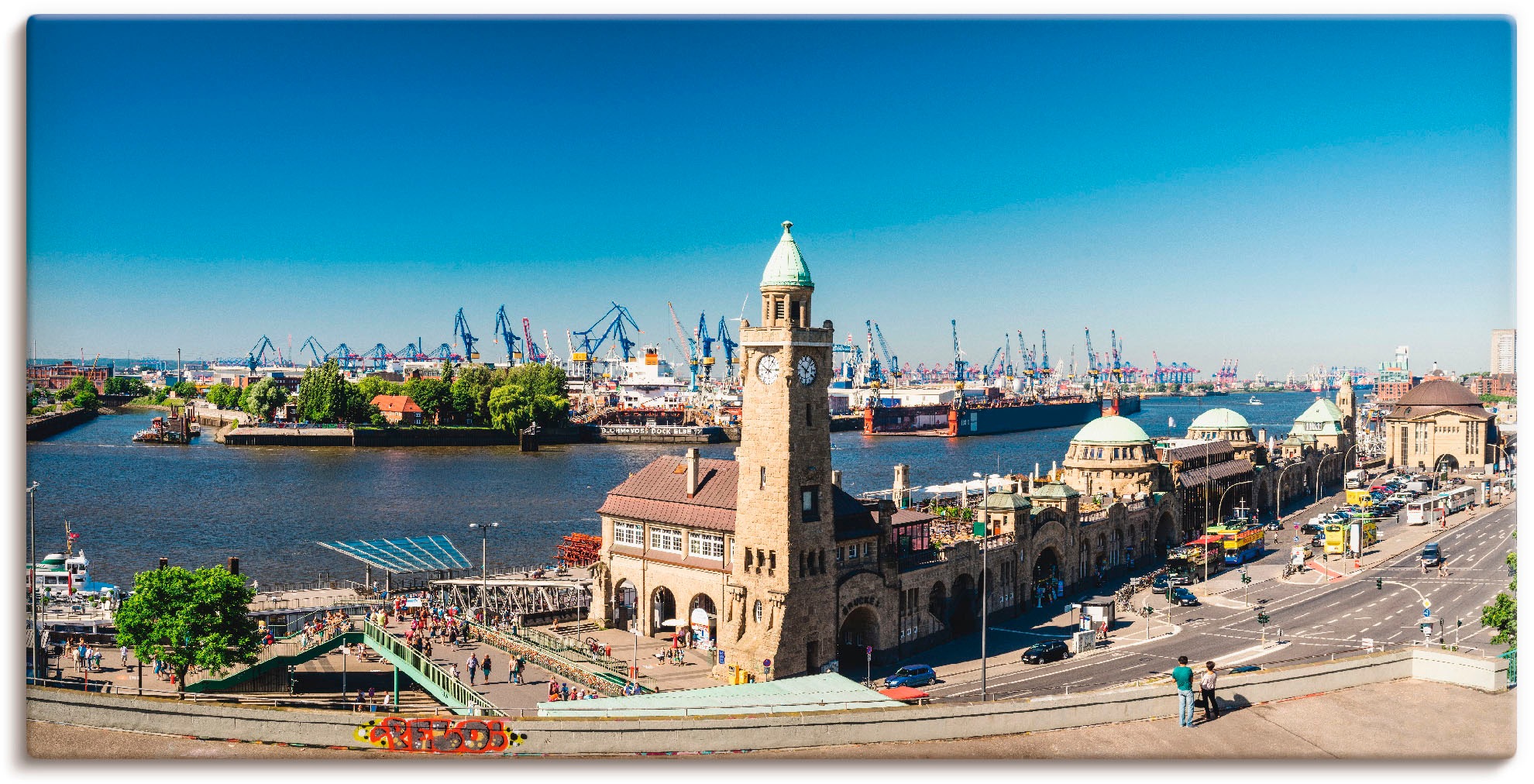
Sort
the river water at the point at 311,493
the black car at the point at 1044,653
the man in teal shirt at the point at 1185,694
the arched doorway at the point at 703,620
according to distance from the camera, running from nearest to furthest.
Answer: the man in teal shirt at the point at 1185,694 → the arched doorway at the point at 703,620 → the black car at the point at 1044,653 → the river water at the point at 311,493

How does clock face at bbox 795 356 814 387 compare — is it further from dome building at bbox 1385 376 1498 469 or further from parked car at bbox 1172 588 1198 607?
dome building at bbox 1385 376 1498 469

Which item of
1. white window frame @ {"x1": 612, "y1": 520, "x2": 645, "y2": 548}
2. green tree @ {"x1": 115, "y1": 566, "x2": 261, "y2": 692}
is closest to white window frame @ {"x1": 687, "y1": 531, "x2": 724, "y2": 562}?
white window frame @ {"x1": 612, "y1": 520, "x2": 645, "y2": 548}

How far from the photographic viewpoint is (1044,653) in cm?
3756

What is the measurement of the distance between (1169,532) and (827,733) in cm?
5442

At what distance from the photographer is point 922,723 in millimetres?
15547

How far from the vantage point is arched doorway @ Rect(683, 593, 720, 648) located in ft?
118

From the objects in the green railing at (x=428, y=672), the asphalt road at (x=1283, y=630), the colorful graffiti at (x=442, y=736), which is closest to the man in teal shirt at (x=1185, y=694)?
the colorful graffiti at (x=442, y=736)

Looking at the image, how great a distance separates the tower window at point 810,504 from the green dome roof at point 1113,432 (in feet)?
117

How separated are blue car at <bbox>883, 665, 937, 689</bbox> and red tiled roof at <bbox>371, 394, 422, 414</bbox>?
129259 mm

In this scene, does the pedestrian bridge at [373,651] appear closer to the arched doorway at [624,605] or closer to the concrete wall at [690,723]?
the arched doorway at [624,605]

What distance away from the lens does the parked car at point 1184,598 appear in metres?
47.7

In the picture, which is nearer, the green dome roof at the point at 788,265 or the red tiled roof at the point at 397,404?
the green dome roof at the point at 788,265

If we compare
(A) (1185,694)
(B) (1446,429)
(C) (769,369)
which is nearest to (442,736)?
(A) (1185,694)

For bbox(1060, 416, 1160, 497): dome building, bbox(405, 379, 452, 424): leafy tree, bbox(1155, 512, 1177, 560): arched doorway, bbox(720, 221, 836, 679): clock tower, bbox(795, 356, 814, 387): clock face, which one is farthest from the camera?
bbox(405, 379, 452, 424): leafy tree
